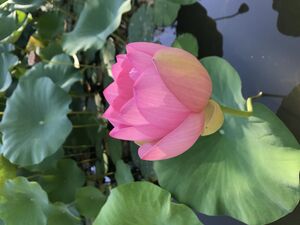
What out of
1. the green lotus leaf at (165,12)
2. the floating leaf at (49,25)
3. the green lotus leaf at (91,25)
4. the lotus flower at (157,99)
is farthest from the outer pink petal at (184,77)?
the floating leaf at (49,25)

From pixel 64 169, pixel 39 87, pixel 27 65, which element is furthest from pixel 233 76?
pixel 27 65

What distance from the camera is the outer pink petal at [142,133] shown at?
0.53 meters

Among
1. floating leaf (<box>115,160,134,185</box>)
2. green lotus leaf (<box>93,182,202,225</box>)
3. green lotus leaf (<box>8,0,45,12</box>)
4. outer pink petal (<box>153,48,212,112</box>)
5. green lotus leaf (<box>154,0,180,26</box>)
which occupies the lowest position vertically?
floating leaf (<box>115,160,134,185</box>)

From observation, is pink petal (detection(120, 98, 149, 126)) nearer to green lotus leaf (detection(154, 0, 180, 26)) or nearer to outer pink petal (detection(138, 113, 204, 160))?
outer pink petal (detection(138, 113, 204, 160))

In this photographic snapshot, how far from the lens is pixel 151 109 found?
52 cm

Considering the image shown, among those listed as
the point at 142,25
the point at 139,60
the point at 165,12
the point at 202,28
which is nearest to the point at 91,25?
the point at 142,25

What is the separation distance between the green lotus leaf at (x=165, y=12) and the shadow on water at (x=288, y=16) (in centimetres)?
28

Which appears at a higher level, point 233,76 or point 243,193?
point 233,76

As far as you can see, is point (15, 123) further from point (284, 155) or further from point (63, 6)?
point (284, 155)

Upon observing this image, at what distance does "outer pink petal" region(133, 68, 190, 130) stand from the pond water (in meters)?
0.25

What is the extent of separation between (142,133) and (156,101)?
41 mm

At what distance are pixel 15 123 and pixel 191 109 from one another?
76 centimetres

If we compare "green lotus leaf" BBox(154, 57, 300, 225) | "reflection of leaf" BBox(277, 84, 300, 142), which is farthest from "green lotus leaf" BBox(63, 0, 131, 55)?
"reflection of leaf" BBox(277, 84, 300, 142)

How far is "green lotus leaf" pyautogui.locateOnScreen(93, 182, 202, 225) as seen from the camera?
719 millimetres
